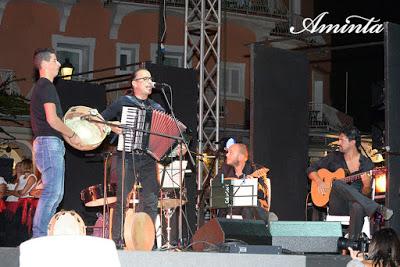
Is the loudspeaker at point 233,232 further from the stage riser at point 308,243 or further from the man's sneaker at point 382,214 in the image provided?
the man's sneaker at point 382,214

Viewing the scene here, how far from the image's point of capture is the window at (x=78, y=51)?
85.3ft

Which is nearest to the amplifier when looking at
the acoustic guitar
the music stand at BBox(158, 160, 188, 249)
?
the music stand at BBox(158, 160, 188, 249)

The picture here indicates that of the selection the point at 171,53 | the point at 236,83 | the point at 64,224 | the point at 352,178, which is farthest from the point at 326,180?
the point at 236,83

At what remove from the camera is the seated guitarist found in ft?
35.0

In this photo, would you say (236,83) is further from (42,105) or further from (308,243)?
(42,105)

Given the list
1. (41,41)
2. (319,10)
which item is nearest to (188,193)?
(41,41)

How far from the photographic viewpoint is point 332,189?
437 inches

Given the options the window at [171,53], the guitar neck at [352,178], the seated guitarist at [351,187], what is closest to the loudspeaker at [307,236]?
the seated guitarist at [351,187]

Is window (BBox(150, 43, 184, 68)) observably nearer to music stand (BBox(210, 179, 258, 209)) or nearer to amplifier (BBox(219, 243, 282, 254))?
music stand (BBox(210, 179, 258, 209))

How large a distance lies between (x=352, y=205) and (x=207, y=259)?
3.89 meters

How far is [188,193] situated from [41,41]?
13.3m

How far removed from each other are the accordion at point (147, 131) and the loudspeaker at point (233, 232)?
1034 mm

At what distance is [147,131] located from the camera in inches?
349

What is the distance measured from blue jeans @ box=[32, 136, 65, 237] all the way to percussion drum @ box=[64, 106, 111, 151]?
31 centimetres
